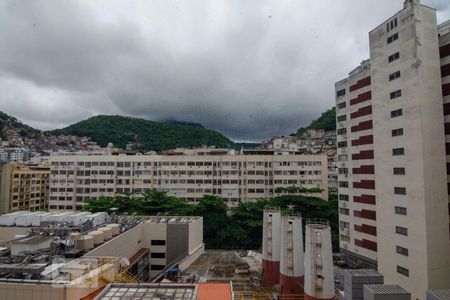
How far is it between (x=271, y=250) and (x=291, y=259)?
13.4 ft

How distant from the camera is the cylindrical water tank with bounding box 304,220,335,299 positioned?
69.7 ft

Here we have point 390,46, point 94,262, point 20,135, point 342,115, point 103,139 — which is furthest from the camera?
point 20,135

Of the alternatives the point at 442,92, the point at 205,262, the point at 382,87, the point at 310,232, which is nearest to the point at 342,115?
the point at 382,87

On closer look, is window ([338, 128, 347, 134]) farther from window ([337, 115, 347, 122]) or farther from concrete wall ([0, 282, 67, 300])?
concrete wall ([0, 282, 67, 300])

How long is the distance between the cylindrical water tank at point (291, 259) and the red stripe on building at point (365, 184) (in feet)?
45.4

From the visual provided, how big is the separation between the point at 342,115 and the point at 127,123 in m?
121

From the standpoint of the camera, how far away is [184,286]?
12.1m

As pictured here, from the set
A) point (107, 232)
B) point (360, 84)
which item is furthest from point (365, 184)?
point (107, 232)

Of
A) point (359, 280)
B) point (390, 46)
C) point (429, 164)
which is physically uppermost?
point (390, 46)

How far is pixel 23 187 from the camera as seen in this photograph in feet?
200

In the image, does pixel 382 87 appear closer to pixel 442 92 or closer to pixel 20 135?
pixel 442 92

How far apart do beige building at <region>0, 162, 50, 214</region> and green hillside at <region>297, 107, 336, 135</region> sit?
11371 centimetres

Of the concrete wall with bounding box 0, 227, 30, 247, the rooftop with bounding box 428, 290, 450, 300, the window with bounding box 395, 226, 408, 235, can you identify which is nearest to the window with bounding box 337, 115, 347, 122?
the window with bounding box 395, 226, 408, 235

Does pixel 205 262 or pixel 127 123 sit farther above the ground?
pixel 127 123
